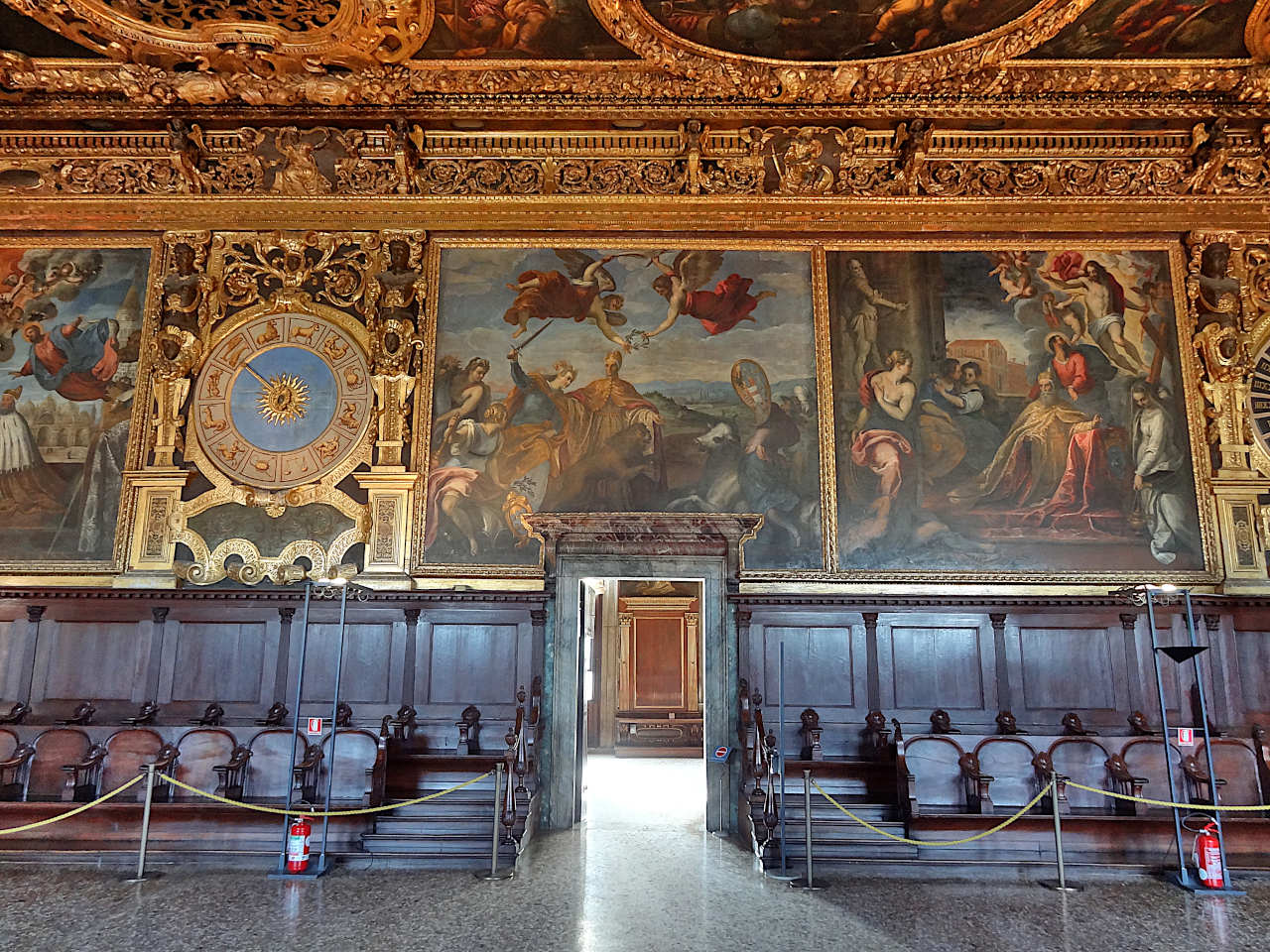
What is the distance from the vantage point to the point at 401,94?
32.6 feet

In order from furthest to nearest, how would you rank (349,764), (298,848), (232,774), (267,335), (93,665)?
(267,335), (93,665), (349,764), (232,774), (298,848)

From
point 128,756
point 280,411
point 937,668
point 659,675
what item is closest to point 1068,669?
point 937,668

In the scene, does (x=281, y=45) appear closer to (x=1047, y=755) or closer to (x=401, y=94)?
(x=401, y=94)

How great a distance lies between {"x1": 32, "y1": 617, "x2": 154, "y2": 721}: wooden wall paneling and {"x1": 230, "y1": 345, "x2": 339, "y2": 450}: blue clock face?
99.1 inches

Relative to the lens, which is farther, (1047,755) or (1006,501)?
(1006,501)

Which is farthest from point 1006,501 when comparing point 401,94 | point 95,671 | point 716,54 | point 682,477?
point 95,671

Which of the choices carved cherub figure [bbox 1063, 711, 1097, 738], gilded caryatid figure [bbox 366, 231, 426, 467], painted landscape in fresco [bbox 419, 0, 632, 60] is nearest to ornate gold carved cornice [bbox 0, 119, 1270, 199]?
gilded caryatid figure [bbox 366, 231, 426, 467]

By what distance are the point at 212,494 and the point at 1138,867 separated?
33.9 ft

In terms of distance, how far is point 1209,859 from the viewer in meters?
7.07

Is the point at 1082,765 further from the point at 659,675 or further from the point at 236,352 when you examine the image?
the point at 236,352

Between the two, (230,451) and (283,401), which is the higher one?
(283,401)

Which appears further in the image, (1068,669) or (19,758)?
(1068,669)

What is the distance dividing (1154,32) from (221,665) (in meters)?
12.5

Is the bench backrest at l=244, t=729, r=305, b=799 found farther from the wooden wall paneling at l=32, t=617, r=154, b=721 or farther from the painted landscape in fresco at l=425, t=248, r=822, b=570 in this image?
the painted landscape in fresco at l=425, t=248, r=822, b=570
